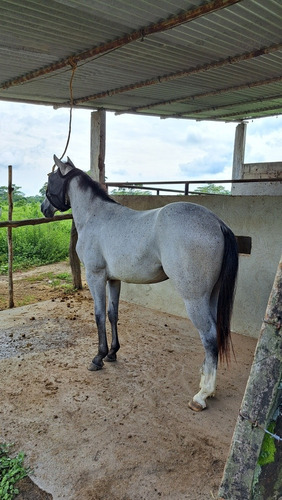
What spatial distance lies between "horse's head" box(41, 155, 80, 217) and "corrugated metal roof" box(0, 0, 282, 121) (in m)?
1.10

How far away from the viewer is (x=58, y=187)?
11.7 ft

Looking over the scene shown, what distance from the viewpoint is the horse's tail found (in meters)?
2.67

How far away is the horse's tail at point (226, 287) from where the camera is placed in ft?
8.76

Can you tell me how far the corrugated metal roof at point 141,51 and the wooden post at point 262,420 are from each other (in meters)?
2.48

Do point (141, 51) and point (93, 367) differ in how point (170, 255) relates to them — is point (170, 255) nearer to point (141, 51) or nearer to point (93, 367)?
point (93, 367)

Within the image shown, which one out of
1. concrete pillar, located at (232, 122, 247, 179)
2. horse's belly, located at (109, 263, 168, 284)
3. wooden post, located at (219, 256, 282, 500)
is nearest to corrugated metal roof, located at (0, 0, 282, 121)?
horse's belly, located at (109, 263, 168, 284)

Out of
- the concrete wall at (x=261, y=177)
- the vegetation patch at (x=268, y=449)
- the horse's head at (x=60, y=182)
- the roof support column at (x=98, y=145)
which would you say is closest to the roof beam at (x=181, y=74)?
the roof support column at (x=98, y=145)

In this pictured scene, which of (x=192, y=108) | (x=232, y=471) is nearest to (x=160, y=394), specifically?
(x=232, y=471)

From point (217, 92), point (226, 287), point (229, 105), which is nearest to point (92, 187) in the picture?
point (226, 287)

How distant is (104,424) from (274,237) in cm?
261

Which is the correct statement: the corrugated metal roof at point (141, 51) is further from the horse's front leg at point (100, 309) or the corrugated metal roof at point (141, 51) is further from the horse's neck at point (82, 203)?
the horse's front leg at point (100, 309)

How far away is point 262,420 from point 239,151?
869cm

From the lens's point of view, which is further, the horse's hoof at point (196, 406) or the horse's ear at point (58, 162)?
the horse's ear at point (58, 162)

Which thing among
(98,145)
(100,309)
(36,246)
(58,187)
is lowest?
(36,246)
